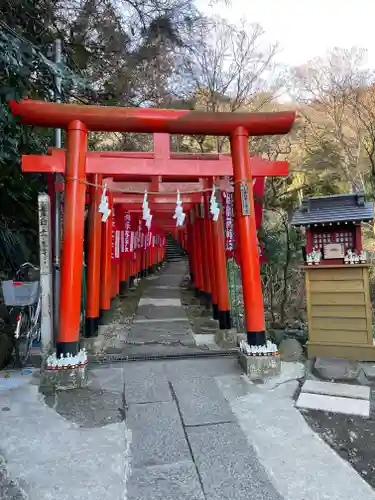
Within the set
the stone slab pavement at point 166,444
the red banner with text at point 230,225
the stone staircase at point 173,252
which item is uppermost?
the stone staircase at point 173,252

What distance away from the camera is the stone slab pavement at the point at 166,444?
2.69m

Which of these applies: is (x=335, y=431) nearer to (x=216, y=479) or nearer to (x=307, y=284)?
(x=216, y=479)

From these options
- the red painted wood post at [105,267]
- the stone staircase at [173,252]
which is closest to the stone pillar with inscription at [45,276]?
the red painted wood post at [105,267]

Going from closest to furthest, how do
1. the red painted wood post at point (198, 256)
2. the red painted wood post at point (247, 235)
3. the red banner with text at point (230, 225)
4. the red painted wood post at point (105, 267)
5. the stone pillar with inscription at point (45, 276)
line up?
the red painted wood post at point (247, 235), the stone pillar with inscription at point (45, 276), the red banner with text at point (230, 225), the red painted wood post at point (105, 267), the red painted wood post at point (198, 256)

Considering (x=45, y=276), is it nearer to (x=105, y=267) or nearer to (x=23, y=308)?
(x=23, y=308)

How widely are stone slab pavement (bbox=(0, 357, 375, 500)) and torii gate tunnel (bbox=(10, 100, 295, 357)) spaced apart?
0.86 meters

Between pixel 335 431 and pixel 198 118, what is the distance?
428 centimetres

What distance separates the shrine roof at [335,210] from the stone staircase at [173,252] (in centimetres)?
3151

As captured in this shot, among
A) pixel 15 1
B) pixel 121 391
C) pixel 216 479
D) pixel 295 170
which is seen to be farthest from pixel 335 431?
pixel 295 170

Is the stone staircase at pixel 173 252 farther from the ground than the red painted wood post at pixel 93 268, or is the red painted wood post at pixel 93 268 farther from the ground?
the stone staircase at pixel 173 252

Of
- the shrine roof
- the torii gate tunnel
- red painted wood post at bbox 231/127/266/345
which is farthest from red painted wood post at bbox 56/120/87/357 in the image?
the shrine roof

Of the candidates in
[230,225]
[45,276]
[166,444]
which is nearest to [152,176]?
[230,225]

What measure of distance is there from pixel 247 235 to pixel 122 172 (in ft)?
7.12

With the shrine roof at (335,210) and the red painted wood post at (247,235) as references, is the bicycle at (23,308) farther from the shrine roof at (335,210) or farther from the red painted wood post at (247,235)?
the shrine roof at (335,210)
